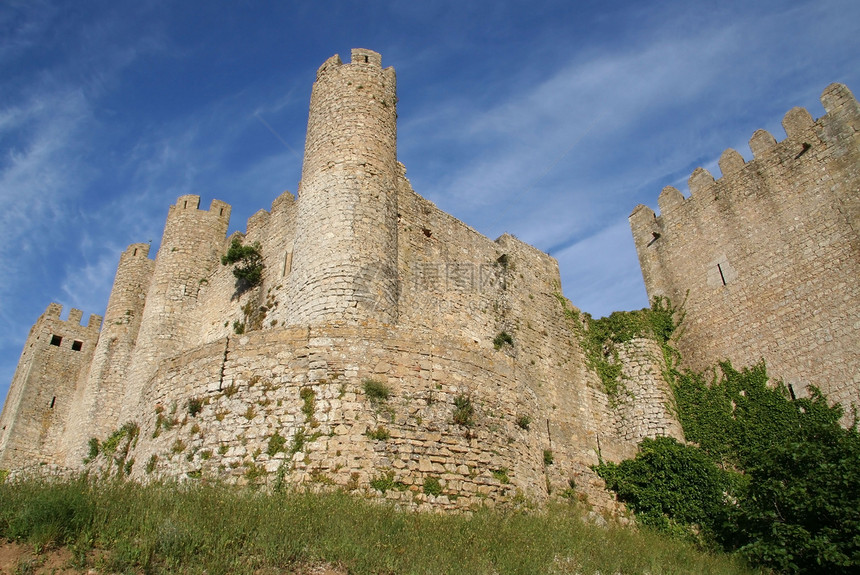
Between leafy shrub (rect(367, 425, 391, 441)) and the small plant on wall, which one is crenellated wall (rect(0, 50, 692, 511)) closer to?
leafy shrub (rect(367, 425, 391, 441))

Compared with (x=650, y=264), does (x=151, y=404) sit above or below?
below

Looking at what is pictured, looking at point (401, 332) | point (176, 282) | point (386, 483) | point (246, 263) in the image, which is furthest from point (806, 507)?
point (176, 282)

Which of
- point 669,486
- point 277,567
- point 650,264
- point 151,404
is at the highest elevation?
point 650,264

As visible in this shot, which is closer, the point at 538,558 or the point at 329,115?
the point at 538,558

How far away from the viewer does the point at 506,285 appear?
19109 mm

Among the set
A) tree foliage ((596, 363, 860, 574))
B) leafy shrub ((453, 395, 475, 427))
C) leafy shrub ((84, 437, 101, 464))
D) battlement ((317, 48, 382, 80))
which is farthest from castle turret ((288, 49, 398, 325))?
leafy shrub ((84, 437, 101, 464))

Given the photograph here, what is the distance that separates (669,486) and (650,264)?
27.2 feet

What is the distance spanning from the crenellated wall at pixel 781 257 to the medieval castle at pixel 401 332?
2.4 inches

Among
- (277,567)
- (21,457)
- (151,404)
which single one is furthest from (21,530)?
(21,457)

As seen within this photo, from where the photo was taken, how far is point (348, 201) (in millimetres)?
14469

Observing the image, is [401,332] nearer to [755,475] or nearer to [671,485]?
[755,475]

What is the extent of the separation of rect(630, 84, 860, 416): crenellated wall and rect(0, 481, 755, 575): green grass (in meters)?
8.78

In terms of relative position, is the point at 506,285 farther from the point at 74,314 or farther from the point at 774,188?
the point at 74,314

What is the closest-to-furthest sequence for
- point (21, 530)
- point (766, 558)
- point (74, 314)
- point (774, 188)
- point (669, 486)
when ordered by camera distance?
point (21, 530)
point (766, 558)
point (669, 486)
point (774, 188)
point (74, 314)
